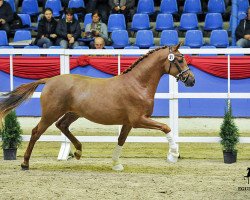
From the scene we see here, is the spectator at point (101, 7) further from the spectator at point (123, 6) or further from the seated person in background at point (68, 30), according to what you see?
the seated person in background at point (68, 30)

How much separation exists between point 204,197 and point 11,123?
4.62 m

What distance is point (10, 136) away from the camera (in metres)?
12.9

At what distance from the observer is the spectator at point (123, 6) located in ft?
67.9

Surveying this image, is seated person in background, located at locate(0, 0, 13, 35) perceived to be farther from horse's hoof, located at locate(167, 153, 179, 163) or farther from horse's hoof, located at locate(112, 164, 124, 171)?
horse's hoof, located at locate(112, 164, 124, 171)

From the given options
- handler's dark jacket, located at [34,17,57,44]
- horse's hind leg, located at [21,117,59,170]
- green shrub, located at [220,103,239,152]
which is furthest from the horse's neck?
handler's dark jacket, located at [34,17,57,44]

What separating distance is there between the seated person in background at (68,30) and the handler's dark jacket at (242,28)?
3728 mm

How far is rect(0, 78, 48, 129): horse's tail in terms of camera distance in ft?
39.4

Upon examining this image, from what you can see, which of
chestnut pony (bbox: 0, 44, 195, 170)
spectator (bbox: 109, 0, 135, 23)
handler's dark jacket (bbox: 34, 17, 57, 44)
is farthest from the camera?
spectator (bbox: 109, 0, 135, 23)

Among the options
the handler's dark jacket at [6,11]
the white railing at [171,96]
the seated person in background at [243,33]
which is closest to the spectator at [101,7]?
the handler's dark jacket at [6,11]

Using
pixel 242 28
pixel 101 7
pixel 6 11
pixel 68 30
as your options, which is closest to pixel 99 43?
pixel 68 30

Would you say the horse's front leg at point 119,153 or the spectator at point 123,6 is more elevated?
the spectator at point 123,6

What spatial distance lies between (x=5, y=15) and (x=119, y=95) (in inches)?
377

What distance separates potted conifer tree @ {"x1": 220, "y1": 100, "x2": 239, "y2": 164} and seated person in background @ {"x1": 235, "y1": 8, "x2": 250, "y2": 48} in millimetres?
6355

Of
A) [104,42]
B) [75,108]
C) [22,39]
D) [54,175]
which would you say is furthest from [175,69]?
[22,39]
